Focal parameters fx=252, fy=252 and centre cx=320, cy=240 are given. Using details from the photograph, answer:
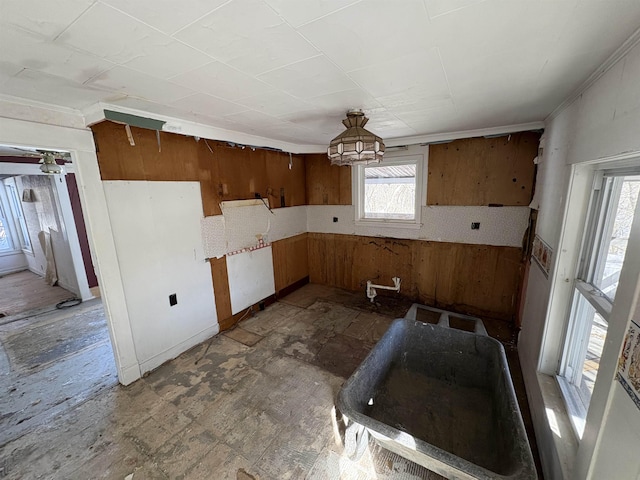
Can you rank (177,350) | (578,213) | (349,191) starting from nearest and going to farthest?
(578,213), (177,350), (349,191)

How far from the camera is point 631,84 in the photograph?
3.54ft

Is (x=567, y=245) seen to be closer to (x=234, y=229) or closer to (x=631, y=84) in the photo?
(x=631, y=84)

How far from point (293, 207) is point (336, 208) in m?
0.71

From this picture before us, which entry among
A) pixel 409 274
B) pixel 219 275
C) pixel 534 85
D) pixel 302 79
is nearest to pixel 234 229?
pixel 219 275

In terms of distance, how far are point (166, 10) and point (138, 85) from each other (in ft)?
2.79

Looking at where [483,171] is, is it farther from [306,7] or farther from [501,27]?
[306,7]

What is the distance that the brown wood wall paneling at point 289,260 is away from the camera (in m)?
3.92

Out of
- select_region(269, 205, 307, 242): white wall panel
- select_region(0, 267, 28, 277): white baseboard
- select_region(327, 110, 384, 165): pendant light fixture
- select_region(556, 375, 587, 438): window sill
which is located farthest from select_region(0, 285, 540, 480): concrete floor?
select_region(0, 267, 28, 277): white baseboard

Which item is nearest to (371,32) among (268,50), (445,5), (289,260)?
(445,5)

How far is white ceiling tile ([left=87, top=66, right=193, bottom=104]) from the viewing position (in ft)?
4.43

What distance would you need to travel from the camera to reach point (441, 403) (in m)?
1.96

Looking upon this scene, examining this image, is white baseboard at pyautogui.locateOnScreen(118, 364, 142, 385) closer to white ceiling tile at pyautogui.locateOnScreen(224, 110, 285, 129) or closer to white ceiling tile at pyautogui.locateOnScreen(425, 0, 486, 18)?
white ceiling tile at pyautogui.locateOnScreen(224, 110, 285, 129)

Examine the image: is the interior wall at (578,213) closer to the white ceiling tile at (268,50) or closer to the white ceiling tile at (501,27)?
the white ceiling tile at (501,27)

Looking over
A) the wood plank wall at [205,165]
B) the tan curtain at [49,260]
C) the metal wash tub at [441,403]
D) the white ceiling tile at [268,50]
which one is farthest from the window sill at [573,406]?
the tan curtain at [49,260]
